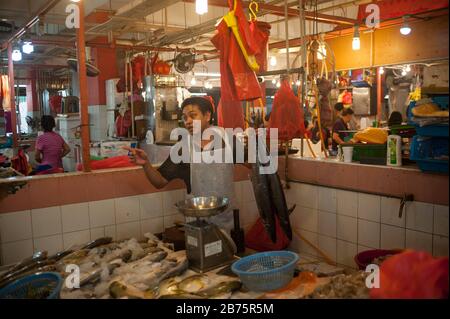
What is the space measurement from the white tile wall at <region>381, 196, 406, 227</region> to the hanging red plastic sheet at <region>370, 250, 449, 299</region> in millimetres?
1704

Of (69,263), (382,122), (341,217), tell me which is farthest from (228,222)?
(382,122)

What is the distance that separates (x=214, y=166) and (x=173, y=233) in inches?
27.6

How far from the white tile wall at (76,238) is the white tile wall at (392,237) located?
2.59 metres

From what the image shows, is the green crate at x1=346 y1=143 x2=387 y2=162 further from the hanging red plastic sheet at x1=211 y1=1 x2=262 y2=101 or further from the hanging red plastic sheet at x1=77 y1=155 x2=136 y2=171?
the hanging red plastic sheet at x1=77 y1=155 x2=136 y2=171

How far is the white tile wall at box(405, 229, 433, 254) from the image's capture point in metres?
3.16

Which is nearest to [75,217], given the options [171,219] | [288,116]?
→ [171,219]

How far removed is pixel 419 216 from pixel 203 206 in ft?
5.63

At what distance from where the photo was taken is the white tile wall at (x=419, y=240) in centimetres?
316

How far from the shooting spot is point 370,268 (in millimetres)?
2943

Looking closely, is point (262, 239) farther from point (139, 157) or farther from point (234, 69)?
point (234, 69)

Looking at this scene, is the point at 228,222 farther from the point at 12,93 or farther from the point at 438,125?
the point at 12,93

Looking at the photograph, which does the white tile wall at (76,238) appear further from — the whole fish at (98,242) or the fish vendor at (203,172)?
the fish vendor at (203,172)

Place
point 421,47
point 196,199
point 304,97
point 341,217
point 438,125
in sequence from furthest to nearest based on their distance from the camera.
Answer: point 421,47 < point 304,97 < point 341,217 < point 196,199 < point 438,125

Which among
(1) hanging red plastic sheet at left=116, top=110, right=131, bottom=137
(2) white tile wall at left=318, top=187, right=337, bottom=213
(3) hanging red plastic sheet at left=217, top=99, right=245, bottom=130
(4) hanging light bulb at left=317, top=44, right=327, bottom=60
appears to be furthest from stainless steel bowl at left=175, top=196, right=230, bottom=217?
(1) hanging red plastic sheet at left=116, top=110, right=131, bottom=137
